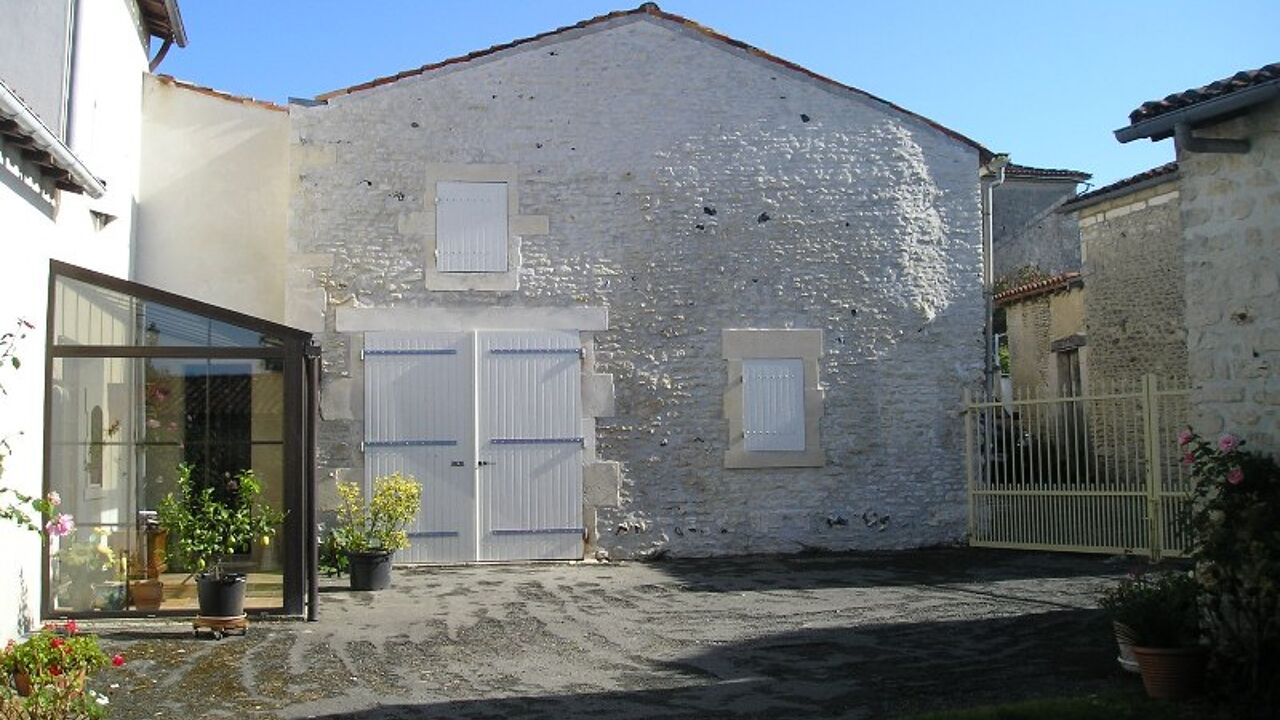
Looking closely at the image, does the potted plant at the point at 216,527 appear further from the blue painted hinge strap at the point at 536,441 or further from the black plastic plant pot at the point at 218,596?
the blue painted hinge strap at the point at 536,441

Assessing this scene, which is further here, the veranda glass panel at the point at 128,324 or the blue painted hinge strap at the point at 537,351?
the blue painted hinge strap at the point at 537,351

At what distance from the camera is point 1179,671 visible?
231 inches

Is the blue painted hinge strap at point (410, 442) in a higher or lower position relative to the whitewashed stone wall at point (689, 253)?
lower

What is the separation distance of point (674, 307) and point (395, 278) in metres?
2.76

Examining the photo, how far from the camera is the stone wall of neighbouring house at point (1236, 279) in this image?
6.36 metres

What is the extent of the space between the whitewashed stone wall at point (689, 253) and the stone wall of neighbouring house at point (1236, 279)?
6.09m

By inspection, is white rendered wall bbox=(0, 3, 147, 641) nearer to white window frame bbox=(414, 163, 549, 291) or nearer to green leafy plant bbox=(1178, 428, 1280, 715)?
white window frame bbox=(414, 163, 549, 291)

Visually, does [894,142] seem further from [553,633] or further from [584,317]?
[553,633]

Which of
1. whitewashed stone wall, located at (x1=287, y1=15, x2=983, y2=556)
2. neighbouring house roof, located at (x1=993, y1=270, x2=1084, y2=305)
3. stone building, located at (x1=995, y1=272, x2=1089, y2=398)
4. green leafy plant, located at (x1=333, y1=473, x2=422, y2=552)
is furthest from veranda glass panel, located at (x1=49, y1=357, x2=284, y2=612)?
neighbouring house roof, located at (x1=993, y1=270, x2=1084, y2=305)

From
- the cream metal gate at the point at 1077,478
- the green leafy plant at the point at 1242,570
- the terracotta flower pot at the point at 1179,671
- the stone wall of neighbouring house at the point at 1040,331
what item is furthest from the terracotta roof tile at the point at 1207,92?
the stone wall of neighbouring house at the point at 1040,331

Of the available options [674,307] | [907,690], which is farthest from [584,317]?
[907,690]

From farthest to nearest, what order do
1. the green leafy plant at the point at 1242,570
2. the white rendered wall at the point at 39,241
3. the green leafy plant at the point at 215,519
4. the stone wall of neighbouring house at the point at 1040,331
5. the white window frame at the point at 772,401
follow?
the stone wall of neighbouring house at the point at 1040,331 → the white window frame at the point at 772,401 → the green leafy plant at the point at 215,519 → the white rendered wall at the point at 39,241 → the green leafy plant at the point at 1242,570

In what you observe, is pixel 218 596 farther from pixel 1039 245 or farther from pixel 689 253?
pixel 1039 245

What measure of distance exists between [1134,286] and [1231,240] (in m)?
9.92
